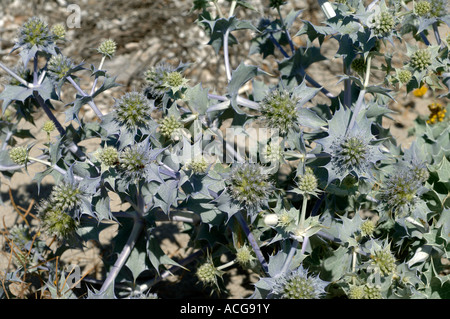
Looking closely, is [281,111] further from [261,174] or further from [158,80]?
[158,80]

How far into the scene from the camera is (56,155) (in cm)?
215

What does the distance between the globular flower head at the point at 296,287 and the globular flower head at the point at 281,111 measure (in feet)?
2.18

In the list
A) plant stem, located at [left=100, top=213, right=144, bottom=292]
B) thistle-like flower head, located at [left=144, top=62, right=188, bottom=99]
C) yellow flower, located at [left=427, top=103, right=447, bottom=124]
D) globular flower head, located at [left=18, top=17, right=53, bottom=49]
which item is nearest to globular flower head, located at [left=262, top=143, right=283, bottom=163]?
thistle-like flower head, located at [left=144, top=62, right=188, bottom=99]

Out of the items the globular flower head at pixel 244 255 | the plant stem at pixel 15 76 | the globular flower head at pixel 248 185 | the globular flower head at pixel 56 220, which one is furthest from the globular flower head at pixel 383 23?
the plant stem at pixel 15 76

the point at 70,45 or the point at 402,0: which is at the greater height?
the point at 402,0

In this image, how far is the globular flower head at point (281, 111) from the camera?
203 cm

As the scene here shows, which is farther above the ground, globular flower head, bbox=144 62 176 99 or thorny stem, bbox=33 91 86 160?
globular flower head, bbox=144 62 176 99

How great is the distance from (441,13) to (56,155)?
2.07m

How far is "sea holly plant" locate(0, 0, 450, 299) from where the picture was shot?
196cm

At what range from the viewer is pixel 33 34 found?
221 centimetres

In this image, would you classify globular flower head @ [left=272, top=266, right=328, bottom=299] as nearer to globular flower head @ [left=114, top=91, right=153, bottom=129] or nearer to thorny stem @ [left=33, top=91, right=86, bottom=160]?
globular flower head @ [left=114, top=91, right=153, bottom=129]

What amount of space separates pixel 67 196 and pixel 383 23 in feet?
5.36
